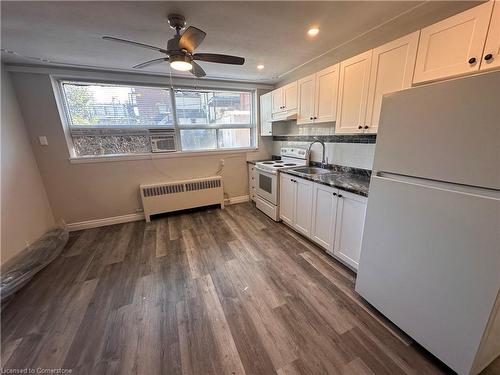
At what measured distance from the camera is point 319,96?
2.44m

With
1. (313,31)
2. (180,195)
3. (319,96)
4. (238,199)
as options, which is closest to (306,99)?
(319,96)

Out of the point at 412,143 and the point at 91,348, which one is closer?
the point at 412,143

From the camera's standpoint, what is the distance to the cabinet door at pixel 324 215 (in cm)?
207

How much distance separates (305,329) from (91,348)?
4.94 ft

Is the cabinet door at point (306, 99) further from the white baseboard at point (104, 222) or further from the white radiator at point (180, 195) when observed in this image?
the white baseboard at point (104, 222)

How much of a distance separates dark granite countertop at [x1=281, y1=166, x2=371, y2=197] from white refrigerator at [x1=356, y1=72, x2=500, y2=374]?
0.38 m

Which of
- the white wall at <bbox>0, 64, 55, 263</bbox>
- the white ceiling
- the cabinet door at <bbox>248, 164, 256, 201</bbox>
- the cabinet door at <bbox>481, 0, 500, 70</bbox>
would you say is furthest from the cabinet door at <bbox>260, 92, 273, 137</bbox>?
the white wall at <bbox>0, 64, 55, 263</bbox>

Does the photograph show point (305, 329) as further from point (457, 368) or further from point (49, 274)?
point (49, 274)

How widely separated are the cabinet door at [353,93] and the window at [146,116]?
7.02 feet

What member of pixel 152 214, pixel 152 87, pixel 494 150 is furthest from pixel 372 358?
pixel 152 87

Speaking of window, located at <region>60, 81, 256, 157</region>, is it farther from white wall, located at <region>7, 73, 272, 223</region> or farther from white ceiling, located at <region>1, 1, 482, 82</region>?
white ceiling, located at <region>1, 1, 482, 82</region>

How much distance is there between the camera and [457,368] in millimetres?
1094

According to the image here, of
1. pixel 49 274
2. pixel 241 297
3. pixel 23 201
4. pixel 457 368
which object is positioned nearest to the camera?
pixel 457 368

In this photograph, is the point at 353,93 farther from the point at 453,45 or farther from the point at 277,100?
the point at 277,100
